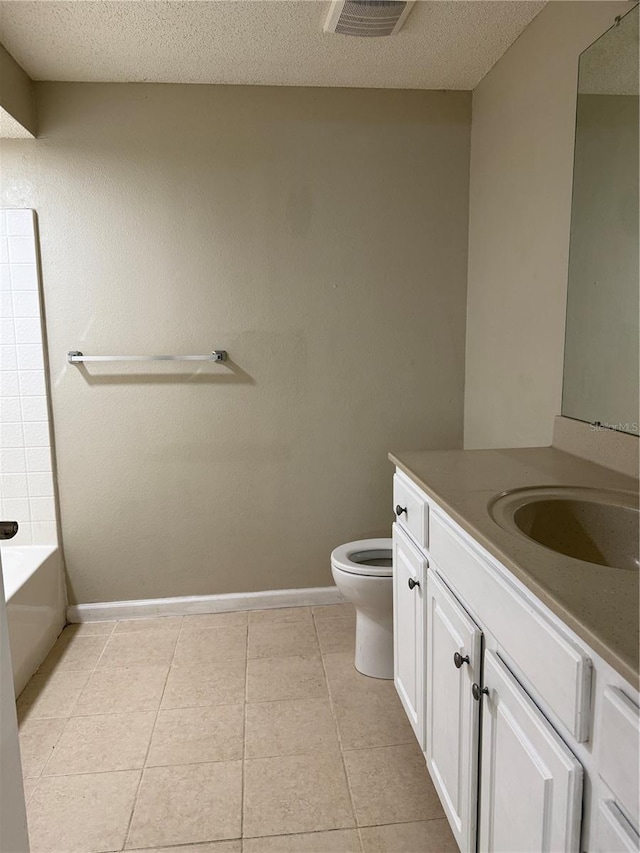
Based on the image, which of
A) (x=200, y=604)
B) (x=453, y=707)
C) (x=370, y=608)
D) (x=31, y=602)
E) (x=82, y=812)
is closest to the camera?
(x=453, y=707)

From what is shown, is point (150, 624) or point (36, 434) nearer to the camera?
point (36, 434)

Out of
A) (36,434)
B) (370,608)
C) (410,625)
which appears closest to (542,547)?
(410,625)

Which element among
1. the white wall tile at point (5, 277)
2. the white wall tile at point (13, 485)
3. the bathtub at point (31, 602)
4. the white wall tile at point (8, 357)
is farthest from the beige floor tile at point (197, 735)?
the white wall tile at point (5, 277)

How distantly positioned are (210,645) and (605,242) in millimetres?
1981

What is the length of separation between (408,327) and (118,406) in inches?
49.9

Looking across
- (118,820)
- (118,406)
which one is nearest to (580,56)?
(118,406)

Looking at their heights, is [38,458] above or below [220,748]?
above

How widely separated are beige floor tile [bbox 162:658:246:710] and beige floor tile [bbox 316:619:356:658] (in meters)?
0.33

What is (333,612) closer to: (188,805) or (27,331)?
(188,805)

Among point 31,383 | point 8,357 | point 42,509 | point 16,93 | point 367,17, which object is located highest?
point 367,17

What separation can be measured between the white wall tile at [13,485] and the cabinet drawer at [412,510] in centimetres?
160

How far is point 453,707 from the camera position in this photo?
4.32ft

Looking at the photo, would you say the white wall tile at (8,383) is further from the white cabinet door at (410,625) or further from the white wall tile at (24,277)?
the white cabinet door at (410,625)

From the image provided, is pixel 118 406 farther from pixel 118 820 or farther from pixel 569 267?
pixel 569 267
